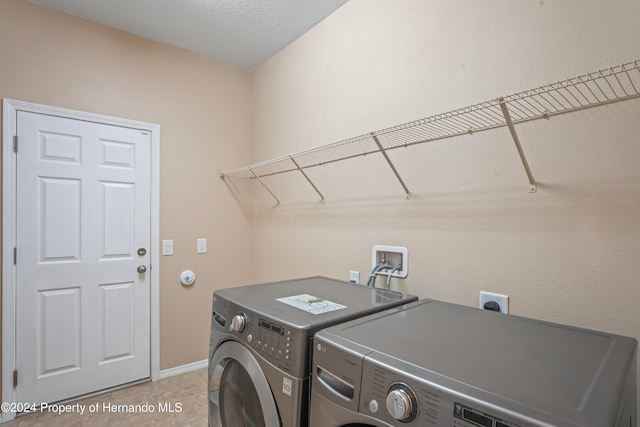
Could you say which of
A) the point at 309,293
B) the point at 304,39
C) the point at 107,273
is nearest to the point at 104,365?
the point at 107,273

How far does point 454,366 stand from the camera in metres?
0.72

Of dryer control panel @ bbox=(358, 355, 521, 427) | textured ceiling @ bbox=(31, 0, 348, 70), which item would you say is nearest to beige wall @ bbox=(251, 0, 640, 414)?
textured ceiling @ bbox=(31, 0, 348, 70)

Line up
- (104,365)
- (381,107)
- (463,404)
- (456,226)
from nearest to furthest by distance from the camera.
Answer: (463,404) < (456,226) < (381,107) < (104,365)

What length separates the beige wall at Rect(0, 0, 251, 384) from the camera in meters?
2.05

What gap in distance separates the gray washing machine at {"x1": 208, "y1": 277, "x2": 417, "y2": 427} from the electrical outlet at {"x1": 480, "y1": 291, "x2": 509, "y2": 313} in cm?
28

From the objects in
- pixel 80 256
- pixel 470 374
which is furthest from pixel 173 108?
pixel 470 374

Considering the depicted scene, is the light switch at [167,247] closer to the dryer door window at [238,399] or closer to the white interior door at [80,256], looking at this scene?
the white interior door at [80,256]

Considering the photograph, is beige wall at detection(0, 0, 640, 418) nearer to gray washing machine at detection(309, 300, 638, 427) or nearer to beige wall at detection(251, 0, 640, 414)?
beige wall at detection(251, 0, 640, 414)

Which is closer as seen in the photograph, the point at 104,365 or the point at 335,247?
the point at 335,247

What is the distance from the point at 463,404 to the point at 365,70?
1.70m

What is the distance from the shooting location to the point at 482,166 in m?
1.34

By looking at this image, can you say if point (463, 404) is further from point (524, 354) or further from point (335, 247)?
point (335, 247)

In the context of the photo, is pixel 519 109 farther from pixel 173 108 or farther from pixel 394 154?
pixel 173 108

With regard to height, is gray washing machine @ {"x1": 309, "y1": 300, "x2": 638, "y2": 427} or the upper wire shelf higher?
the upper wire shelf
